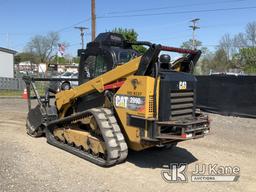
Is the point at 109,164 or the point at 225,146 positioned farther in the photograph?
the point at 225,146

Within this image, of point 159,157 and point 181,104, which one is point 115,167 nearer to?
point 159,157

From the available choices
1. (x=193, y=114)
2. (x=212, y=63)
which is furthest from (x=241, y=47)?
(x=193, y=114)

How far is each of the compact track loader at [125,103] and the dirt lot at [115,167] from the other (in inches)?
16.4

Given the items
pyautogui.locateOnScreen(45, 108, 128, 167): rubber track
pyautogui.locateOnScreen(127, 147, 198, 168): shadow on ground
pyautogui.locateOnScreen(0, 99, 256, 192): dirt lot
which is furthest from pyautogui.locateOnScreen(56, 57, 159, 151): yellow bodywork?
pyautogui.locateOnScreen(0, 99, 256, 192): dirt lot

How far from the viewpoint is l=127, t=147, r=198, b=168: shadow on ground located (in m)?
8.12

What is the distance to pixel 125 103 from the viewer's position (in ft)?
25.1

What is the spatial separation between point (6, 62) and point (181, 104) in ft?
125

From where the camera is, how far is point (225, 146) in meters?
9.87

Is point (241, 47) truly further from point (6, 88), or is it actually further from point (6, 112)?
point (6, 112)

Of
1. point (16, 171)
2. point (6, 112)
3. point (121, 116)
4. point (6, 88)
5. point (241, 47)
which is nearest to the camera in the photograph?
point (16, 171)

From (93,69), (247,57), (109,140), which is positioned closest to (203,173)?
(109,140)

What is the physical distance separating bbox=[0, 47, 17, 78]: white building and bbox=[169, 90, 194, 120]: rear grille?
37182mm

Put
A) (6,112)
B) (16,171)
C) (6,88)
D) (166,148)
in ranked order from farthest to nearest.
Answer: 1. (6,88)
2. (6,112)
3. (166,148)
4. (16,171)

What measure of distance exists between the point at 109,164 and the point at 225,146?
3.60 meters
